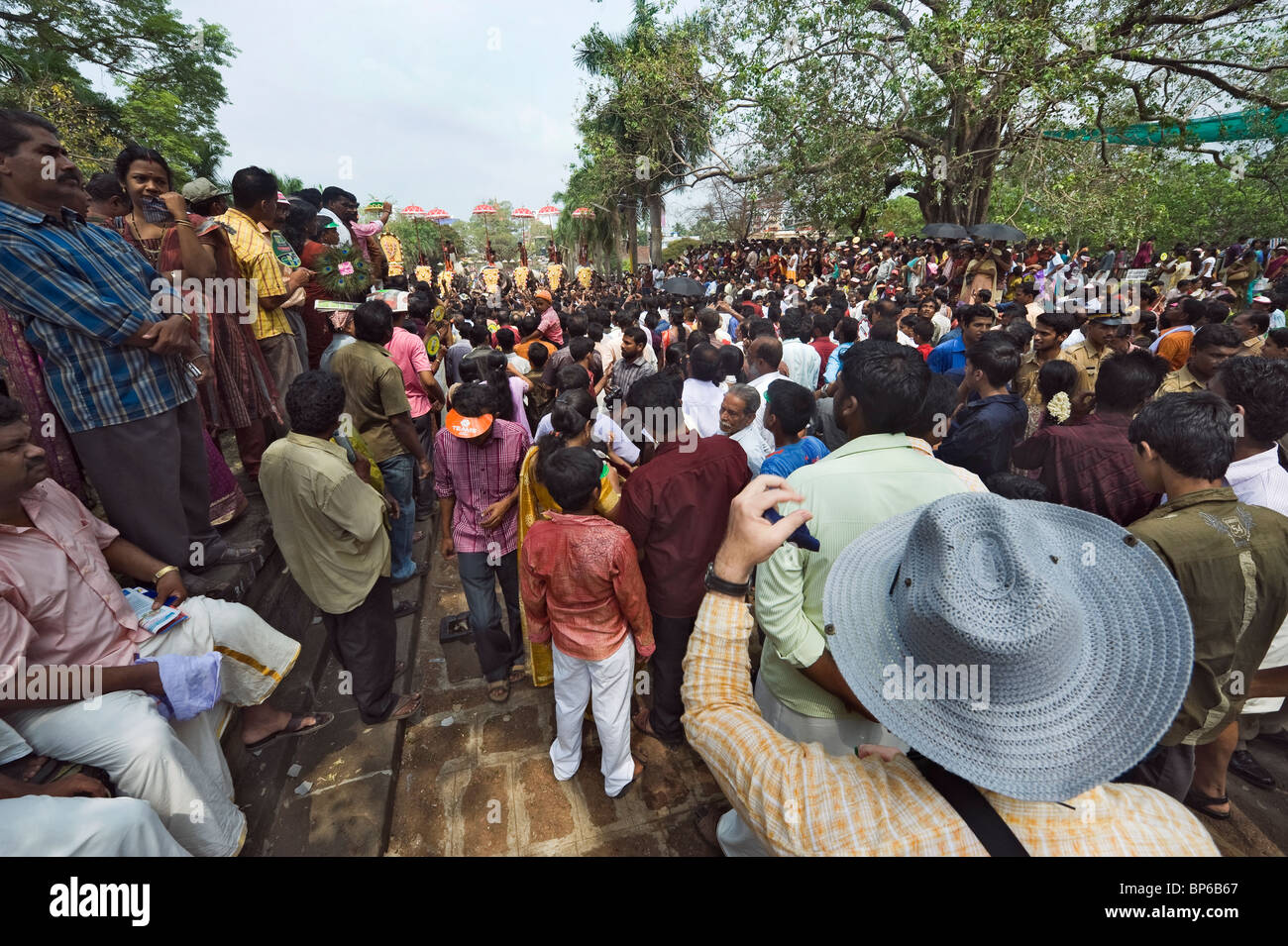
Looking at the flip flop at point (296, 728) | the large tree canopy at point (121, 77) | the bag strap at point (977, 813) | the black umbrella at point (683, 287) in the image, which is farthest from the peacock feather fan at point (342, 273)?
A: the large tree canopy at point (121, 77)

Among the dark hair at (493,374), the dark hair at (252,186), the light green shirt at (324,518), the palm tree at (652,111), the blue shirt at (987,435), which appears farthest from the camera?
the palm tree at (652,111)

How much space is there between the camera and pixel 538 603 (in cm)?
257

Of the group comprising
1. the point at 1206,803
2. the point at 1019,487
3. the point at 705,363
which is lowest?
the point at 1206,803

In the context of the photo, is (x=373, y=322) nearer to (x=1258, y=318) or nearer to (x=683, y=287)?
(x=1258, y=318)

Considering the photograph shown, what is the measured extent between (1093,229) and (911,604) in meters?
14.1

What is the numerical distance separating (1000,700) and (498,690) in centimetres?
301

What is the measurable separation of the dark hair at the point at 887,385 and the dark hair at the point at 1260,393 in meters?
1.67

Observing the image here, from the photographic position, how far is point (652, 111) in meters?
13.6

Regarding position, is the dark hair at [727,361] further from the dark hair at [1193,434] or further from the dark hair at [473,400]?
the dark hair at [1193,434]

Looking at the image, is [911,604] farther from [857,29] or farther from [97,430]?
[857,29]

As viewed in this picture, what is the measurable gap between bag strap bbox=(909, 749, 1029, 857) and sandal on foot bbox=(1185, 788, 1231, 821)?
2.53 m

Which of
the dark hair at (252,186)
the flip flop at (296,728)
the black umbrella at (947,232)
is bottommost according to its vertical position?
the flip flop at (296,728)

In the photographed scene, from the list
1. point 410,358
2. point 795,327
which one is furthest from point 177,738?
point 795,327

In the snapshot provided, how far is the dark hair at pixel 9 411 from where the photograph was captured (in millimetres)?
1826
